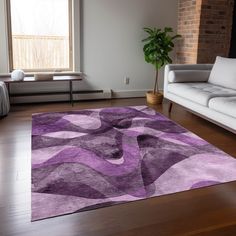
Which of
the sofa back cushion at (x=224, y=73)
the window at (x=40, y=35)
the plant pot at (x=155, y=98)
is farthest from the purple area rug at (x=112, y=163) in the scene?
the window at (x=40, y=35)

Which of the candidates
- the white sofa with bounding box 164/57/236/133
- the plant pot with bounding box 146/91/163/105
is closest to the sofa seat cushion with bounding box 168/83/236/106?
the white sofa with bounding box 164/57/236/133

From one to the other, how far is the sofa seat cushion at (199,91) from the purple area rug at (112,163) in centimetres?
41

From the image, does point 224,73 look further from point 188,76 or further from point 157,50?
point 157,50

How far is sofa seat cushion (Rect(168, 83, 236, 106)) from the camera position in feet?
10.7

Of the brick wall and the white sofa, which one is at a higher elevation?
the brick wall

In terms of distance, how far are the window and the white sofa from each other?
1858 mm

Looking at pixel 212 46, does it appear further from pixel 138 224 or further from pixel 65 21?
pixel 138 224

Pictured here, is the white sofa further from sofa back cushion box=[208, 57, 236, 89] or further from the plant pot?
the plant pot

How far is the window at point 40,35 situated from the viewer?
4489mm

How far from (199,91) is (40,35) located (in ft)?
9.15

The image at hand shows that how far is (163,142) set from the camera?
9.64 ft

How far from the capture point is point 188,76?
404 cm

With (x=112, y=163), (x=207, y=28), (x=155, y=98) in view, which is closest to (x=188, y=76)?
(x=155, y=98)

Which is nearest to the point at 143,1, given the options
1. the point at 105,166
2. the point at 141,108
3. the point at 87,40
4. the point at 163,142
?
the point at 87,40
